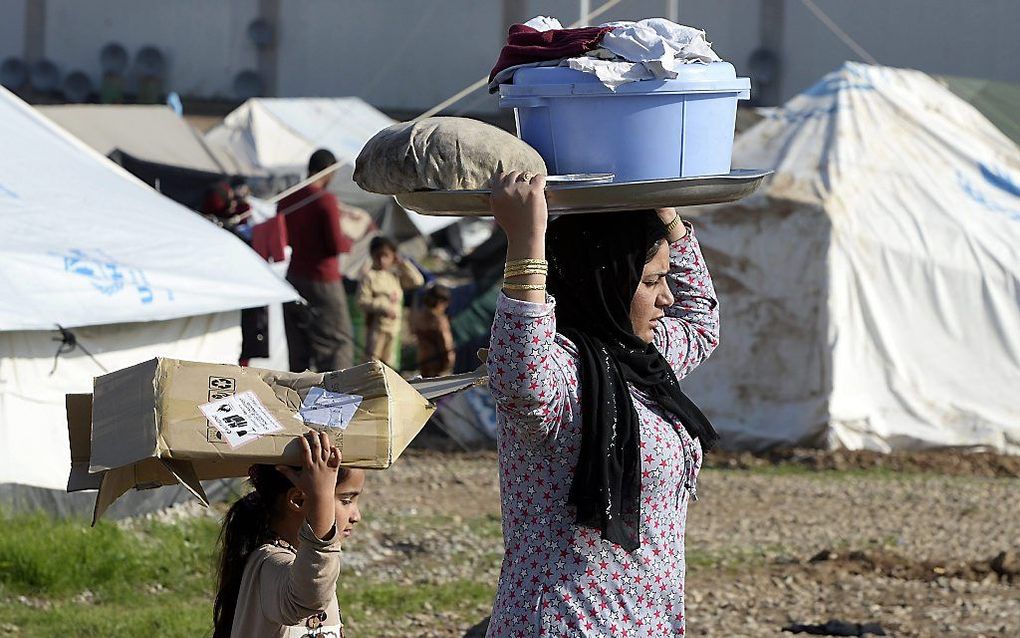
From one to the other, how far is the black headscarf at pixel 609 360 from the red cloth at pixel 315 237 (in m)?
6.92

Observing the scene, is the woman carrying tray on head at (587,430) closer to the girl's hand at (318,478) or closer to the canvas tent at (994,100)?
the girl's hand at (318,478)

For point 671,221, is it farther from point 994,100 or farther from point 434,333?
point 994,100

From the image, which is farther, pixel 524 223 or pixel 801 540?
pixel 801 540

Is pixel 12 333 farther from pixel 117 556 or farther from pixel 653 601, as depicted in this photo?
pixel 653 601

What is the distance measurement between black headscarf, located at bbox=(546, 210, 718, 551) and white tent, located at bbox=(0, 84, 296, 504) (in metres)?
4.00

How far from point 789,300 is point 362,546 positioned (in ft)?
13.5

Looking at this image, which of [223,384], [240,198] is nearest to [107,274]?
[223,384]

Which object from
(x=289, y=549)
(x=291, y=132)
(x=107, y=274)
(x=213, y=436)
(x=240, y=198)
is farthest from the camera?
(x=291, y=132)

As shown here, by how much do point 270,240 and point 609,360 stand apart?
7.51 m

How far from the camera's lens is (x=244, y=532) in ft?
9.73

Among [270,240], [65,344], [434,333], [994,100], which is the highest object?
[994,100]

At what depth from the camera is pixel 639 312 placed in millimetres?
2756

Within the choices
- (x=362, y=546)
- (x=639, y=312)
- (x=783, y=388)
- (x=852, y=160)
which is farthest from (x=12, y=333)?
(x=852, y=160)

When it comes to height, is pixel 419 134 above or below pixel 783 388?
above
